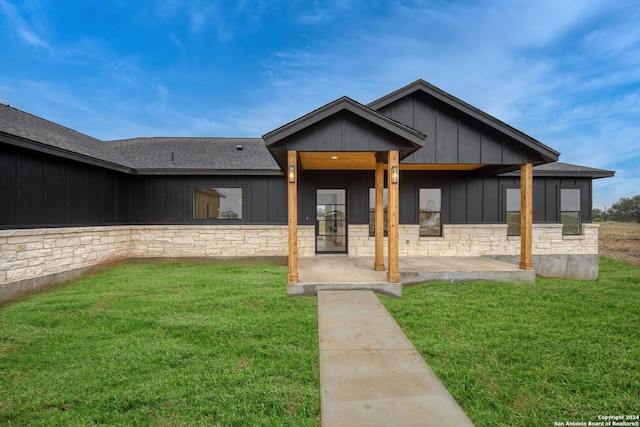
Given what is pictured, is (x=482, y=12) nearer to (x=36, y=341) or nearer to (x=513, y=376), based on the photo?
(x=513, y=376)

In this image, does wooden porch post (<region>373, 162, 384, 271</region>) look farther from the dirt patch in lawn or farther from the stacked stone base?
the dirt patch in lawn

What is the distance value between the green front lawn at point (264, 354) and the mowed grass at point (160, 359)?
15mm

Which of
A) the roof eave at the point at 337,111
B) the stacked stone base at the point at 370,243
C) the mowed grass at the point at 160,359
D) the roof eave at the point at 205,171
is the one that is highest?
the roof eave at the point at 337,111

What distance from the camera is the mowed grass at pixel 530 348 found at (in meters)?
2.44

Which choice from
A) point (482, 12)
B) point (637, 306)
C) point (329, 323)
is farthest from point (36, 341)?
point (482, 12)

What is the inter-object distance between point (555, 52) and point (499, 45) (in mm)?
13351

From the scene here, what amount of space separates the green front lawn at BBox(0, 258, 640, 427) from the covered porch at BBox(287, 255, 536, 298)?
0.44 meters

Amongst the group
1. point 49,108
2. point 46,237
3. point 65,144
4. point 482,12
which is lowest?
point 46,237

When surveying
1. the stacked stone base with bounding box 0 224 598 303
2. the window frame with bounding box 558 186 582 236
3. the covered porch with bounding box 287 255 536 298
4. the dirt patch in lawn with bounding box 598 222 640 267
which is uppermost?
the window frame with bounding box 558 186 582 236

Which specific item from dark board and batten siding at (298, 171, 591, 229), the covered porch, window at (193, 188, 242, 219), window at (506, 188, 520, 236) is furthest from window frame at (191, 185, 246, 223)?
window at (506, 188, 520, 236)

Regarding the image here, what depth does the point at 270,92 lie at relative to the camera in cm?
3603

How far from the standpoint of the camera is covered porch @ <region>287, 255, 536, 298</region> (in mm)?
5750

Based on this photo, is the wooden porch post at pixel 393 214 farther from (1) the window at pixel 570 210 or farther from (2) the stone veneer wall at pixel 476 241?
(1) the window at pixel 570 210

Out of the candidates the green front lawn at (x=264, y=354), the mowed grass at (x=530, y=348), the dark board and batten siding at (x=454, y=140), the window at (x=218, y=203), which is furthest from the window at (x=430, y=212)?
the window at (x=218, y=203)
